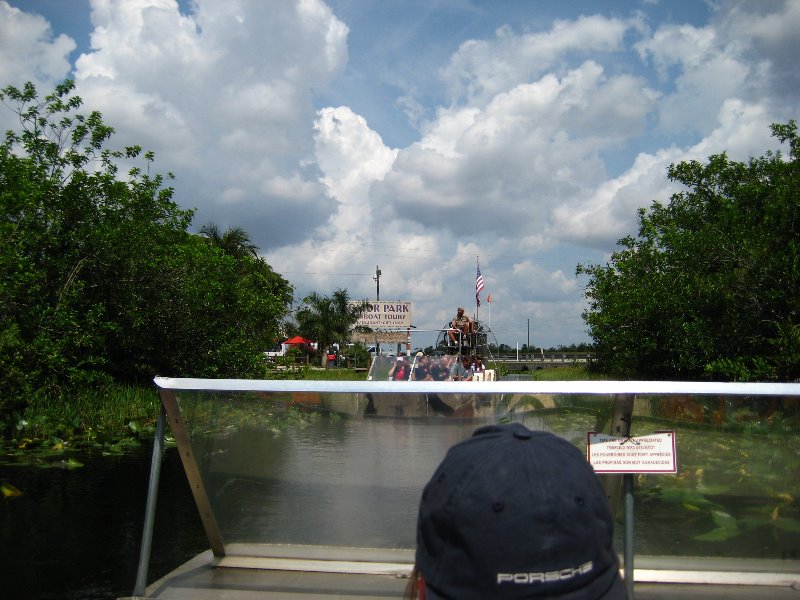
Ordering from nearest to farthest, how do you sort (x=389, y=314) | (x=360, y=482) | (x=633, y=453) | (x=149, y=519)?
(x=633, y=453)
(x=149, y=519)
(x=360, y=482)
(x=389, y=314)

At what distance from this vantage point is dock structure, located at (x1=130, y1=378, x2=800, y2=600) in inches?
136

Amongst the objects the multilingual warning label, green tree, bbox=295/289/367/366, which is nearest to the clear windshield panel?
the multilingual warning label

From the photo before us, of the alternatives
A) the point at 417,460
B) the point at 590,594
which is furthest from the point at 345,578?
the point at 590,594

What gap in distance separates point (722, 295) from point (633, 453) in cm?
1208

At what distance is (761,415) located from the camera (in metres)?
3.53

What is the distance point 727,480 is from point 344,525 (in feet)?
6.68

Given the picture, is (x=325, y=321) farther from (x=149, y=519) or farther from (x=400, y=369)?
(x=149, y=519)

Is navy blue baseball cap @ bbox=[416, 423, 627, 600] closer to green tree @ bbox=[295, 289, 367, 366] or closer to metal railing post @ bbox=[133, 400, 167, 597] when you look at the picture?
metal railing post @ bbox=[133, 400, 167, 597]

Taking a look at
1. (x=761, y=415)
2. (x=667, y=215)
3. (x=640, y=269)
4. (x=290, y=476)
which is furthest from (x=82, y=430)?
(x=667, y=215)

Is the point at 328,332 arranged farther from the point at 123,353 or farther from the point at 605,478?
the point at 605,478

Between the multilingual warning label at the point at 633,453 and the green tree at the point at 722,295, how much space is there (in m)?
9.41

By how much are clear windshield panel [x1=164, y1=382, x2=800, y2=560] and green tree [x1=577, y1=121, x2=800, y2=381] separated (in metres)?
8.92

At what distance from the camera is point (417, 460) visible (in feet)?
13.1

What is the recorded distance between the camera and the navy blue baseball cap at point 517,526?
1390 millimetres
